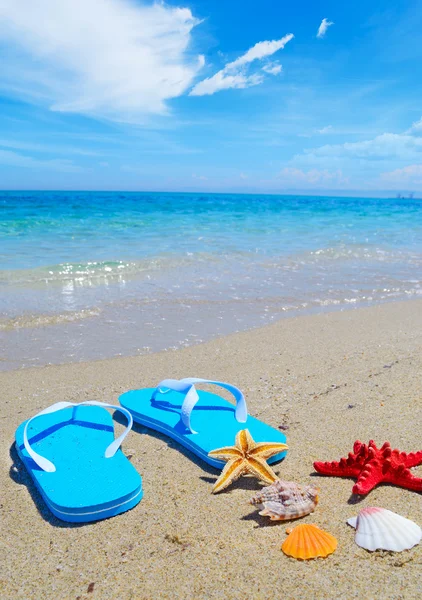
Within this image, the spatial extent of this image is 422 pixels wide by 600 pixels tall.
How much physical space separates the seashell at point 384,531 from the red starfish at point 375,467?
0.67 ft

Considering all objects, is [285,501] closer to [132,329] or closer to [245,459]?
[245,459]

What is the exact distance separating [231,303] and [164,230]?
1023 centimetres

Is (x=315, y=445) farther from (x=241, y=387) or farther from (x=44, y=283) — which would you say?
(x=44, y=283)

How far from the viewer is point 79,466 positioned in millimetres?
2582

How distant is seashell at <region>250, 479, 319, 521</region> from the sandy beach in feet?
0.19

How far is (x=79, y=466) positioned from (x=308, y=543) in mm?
1267

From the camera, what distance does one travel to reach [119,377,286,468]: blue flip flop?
286cm

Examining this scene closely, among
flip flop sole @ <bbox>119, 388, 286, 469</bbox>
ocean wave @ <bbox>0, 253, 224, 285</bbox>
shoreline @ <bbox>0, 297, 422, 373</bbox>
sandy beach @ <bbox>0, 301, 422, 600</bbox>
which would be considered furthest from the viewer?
ocean wave @ <bbox>0, 253, 224, 285</bbox>

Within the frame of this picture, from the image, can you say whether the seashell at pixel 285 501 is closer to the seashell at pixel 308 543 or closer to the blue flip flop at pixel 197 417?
the seashell at pixel 308 543

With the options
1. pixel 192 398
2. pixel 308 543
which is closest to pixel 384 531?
pixel 308 543

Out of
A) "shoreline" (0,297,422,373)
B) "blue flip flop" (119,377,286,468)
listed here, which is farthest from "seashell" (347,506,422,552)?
"shoreline" (0,297,422,373)

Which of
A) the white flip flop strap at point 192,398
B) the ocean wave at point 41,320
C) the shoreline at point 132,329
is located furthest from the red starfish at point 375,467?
the ocean wave at point 41,320

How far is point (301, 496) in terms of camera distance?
2209mm

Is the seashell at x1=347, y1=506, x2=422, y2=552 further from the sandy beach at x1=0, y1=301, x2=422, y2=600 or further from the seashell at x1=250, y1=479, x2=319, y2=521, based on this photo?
the seashell at x1=250, y1=479, x2=319, y2=521
